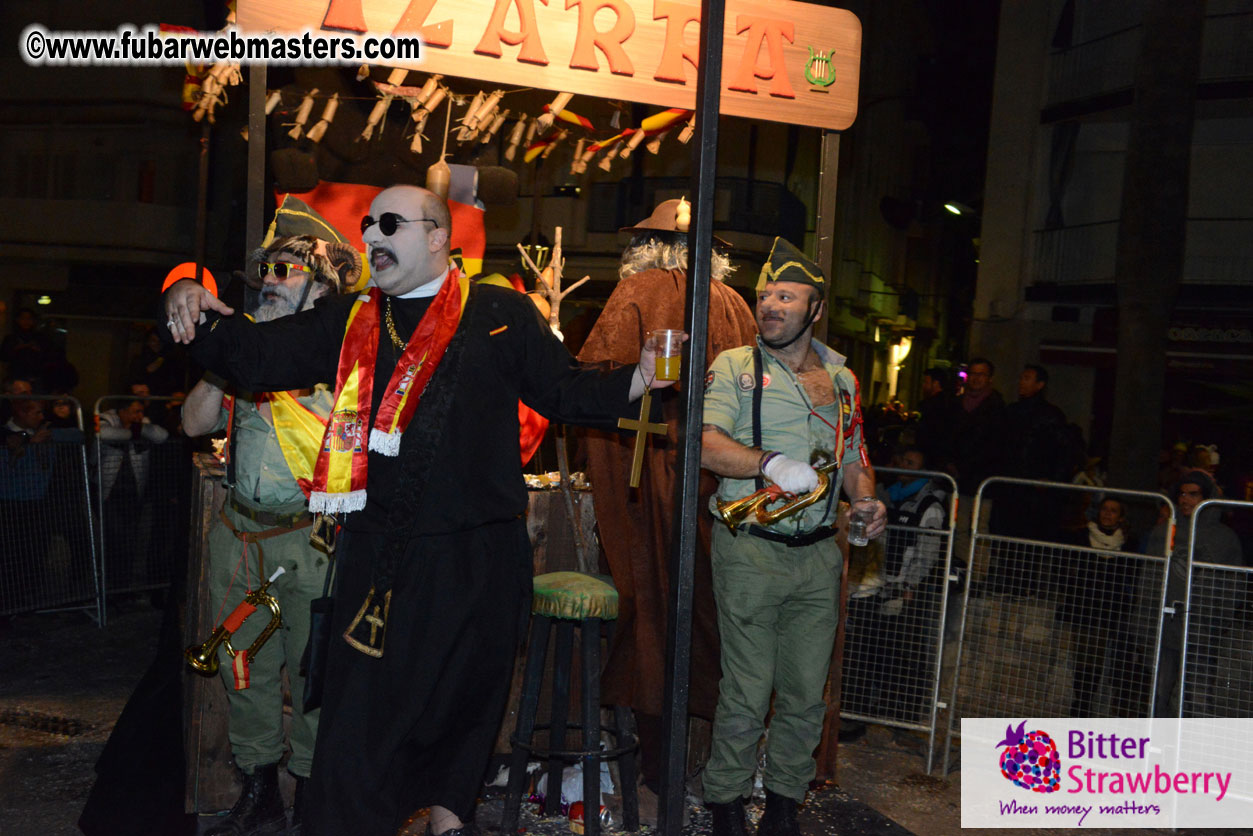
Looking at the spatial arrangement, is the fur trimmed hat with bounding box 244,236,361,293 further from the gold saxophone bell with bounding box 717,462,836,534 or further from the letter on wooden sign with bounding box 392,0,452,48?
the gold saxophone bell with bounding box 717,462,836,534

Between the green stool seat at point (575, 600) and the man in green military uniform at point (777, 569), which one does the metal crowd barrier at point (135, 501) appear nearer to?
the green stool seat at point (575, 600)

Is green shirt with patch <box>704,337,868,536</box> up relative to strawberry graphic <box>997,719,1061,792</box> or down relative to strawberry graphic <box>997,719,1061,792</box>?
up

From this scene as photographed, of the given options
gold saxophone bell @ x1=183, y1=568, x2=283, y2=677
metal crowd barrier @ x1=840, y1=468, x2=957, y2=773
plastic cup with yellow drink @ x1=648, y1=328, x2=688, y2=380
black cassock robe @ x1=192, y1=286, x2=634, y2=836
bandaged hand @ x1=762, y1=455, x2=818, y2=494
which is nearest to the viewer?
plastic cup with yellow drink @ x1=648, y1=328, x2=688, y2=380

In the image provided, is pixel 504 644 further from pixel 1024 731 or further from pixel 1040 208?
pixel 1040 208

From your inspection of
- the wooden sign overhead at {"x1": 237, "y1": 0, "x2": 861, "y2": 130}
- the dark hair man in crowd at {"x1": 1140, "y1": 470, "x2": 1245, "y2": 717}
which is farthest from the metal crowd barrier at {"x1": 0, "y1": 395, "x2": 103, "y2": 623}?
the dark hair man in crowd at {"x1": 1140, "y1": 470, "x2": 1245, "y2": 717}

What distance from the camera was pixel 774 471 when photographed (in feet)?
12.0

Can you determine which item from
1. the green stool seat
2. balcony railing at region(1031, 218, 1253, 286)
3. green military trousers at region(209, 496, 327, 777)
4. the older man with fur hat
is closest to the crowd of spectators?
green military trousers at region(209, 496, 327, 777)

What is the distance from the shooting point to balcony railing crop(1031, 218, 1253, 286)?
1716cm

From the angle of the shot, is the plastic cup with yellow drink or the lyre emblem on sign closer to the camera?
the plastic cup with yellow drink

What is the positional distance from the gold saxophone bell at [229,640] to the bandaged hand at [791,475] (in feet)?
6.22

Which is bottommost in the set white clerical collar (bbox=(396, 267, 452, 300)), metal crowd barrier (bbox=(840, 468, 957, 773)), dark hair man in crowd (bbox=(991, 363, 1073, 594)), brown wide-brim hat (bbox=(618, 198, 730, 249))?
metal crowd barrier (bbox=(840, 468, 957, 773))

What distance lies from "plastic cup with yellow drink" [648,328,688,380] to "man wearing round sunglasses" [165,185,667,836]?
2.26 ft

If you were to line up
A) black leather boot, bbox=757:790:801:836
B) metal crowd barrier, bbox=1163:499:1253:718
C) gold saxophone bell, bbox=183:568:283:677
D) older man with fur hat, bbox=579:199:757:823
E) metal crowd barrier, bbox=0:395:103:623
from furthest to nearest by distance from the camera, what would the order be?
metal crowd barrier, bbox=0:395:103:623, metal crowd barrier, bbox=1163:499:1253:718, older man with fur hat, bbox=579:199:757:823, black leather boot, bbox=757:790:801:836, gold saxophone bell, bbox=183:568:283:677

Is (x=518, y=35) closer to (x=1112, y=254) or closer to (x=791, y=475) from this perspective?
(x=791, y=475)
